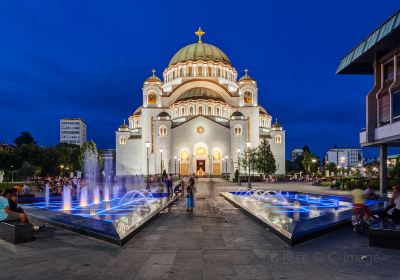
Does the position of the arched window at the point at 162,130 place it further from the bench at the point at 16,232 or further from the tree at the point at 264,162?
the bench at the point at 16,232

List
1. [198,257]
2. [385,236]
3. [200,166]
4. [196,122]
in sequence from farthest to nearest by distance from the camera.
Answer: [200,166], [196,122], [385,236], [198,257]

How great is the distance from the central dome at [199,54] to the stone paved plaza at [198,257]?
72.3m

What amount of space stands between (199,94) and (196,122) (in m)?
5.92

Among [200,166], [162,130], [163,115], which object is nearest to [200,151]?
[200,166]

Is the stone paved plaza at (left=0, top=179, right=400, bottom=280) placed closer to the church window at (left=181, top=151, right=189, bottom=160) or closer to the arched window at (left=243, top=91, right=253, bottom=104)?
the church window at (left=181, top=151, right=189, bottom=160)

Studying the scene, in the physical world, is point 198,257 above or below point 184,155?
below

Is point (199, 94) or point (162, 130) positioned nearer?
point (162, 130)

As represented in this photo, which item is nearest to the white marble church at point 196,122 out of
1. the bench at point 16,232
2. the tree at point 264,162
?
the tree at point 264,162

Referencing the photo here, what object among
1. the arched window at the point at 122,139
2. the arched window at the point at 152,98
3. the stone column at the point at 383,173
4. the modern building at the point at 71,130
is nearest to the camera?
the stone column at the point at 383,173

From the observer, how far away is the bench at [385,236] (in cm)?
880

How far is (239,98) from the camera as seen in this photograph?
78625 mm

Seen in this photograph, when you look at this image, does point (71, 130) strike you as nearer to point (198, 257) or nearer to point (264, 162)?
point (264, 162)

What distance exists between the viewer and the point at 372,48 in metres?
26.1

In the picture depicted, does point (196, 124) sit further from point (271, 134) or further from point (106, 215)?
point (106, 215)
